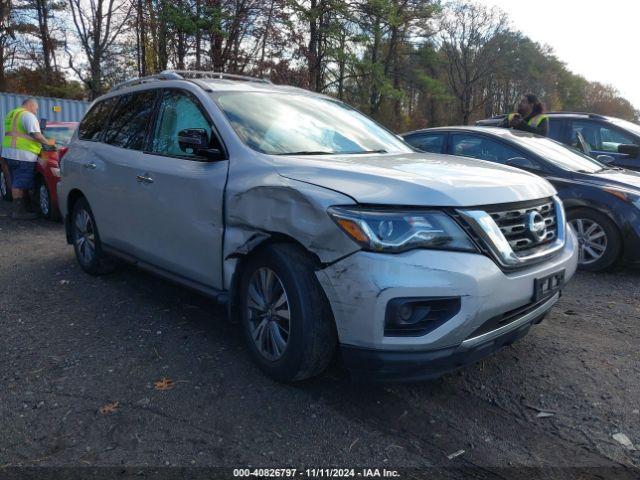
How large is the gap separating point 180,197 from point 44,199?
6013mm

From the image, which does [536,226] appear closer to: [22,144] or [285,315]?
[285,315]

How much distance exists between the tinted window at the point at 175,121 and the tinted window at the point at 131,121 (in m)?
0.20

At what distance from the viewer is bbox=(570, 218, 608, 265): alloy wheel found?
18.6 feet

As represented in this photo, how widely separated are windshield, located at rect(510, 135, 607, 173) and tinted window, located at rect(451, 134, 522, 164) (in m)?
0.22

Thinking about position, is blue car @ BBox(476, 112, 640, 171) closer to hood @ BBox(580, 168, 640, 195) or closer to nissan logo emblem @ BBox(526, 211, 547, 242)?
hood @ BBox(580, 168, 640, 195)

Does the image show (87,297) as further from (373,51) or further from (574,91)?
(574,91)

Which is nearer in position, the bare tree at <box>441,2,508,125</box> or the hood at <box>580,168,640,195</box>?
the hood at <box>580,168,640,195</box>

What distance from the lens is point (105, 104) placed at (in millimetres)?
5227

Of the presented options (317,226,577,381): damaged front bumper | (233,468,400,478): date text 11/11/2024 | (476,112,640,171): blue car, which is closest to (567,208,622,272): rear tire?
(476,112,640,171): blue car

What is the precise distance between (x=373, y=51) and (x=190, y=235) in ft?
96.2

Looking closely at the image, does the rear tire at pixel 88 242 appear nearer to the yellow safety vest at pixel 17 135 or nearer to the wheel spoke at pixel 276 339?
the wheel spoke at pixel 276 339

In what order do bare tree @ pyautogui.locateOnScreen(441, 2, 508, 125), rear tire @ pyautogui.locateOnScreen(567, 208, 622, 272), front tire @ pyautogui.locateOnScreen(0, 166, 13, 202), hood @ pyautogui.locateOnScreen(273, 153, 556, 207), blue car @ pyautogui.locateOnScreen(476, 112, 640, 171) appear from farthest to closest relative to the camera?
bare tree @ pyautogui.locateOnScreen(441, 2, 508, 125) < front tire @ pyautogui.locateOnScreen(0, 166, 13, 202) < blue car @ pyautogui.locateOnScreen(476, 112, 640, 171) < rear tire @ pyautogui.locateOnScreen(567, 208, 622, 272) < hood @ pyautogui.locateOnScreen(273, 153, 556, 207)

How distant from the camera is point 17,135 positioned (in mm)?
8281

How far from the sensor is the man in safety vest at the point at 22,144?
8211 mm
